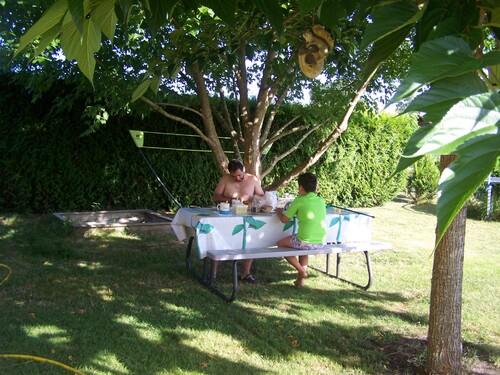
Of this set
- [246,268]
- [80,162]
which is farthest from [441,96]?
[80,162]

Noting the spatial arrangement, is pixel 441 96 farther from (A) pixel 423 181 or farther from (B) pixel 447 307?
(A) pixel 423 181

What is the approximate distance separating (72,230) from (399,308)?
523 centimetres

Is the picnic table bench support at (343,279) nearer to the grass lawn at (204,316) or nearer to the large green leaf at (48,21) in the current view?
the grass lawn at (204,316)

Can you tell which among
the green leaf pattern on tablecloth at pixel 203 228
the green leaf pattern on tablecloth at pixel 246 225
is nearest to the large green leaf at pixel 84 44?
the green leaf pattern on tablecloth at pixel 203 228

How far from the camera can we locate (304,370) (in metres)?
3.45

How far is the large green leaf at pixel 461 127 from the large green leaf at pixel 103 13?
2.82ft

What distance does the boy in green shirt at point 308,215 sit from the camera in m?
5.29

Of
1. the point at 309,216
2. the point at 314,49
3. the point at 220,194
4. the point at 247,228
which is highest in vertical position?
the point at 314,49

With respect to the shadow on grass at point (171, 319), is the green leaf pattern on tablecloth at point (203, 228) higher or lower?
higher

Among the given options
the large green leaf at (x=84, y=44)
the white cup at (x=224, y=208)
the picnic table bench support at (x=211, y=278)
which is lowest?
the picnic table bench support at (x=211, y=278)

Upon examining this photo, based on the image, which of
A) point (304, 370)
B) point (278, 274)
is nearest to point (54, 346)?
point (304, 370)

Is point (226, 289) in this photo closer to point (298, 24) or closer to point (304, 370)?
point (304, 370)

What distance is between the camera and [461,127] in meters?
0.37

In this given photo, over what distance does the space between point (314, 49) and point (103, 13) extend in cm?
200
